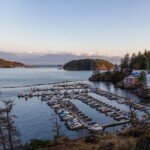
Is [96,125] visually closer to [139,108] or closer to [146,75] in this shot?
[139,108]

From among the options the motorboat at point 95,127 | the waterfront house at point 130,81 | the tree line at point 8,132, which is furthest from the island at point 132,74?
the tree line at point 8,132

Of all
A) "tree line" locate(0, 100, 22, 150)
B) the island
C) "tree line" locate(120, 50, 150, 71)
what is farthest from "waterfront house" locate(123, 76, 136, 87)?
"tree line" locate(0, 100, 22, 150)

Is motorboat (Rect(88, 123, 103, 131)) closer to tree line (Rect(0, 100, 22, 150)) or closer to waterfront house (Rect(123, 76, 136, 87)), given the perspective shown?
tree line (Rect(0, 100, 22, 150))

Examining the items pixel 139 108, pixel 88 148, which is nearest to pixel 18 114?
pixel 139 108

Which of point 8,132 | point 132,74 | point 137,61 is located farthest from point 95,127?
point 137,61

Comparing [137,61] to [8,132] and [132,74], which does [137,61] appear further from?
[8,132]

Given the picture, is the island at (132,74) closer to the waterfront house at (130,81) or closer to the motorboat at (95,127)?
the waterfront house at (130,81)

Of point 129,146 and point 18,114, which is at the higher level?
point 129,146

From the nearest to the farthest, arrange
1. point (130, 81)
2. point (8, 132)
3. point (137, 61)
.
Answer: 1. point (8, 132)
2. point (130, 81)
3. point (137, 61)

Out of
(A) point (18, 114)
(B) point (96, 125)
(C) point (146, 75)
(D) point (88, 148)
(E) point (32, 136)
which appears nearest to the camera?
(D) point (88, 148)

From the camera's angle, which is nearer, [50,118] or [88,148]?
[88,148]

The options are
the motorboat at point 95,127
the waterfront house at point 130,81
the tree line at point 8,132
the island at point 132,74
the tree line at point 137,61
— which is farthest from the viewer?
the tree line at point 137,61
